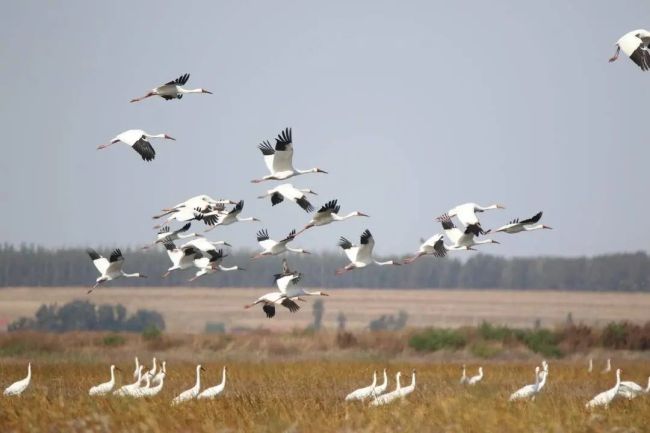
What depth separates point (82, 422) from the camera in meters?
14.7

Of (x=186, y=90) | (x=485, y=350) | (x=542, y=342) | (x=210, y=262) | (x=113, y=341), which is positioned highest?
(x=186, y=90)

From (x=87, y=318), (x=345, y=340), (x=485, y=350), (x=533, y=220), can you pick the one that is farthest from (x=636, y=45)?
(x=87, y=318)

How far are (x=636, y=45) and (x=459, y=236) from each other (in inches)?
214

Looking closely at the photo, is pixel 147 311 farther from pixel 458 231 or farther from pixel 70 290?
pixel 458 231

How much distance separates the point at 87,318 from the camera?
53500 mm

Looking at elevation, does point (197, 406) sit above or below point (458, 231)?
below

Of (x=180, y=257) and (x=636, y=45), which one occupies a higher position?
(x=636, y=45)

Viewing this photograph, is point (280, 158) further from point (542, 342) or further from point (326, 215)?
point (542, 342)

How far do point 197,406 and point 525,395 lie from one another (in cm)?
517

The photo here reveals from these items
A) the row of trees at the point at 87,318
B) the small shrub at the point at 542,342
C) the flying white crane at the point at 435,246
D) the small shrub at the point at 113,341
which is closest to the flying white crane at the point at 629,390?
the flying white crane at the point at 435,246

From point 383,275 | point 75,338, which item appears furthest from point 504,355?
point 383,275

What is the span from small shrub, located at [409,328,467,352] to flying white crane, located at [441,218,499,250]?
14.2 meters

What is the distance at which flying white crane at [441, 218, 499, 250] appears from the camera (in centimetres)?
2139

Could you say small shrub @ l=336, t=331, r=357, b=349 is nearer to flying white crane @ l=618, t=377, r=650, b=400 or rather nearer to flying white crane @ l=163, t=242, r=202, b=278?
flying white crane @ l=163, t=242, r=202, b=278
